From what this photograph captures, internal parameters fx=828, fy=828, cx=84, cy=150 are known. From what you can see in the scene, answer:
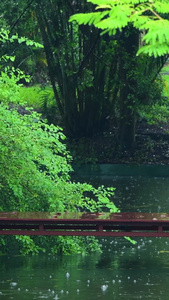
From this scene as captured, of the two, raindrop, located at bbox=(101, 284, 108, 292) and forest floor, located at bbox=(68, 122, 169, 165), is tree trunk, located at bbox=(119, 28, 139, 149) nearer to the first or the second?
forest floor, located at bbox=(68, 122, 169, 165)

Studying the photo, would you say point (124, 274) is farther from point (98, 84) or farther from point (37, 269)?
point (98, 84)

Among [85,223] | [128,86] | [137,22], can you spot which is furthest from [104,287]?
[128,86]

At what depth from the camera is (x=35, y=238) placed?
40.7 feet

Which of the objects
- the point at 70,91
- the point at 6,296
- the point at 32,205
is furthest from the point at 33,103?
the point at 6,296

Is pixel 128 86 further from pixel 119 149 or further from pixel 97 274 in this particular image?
pixel 97 274

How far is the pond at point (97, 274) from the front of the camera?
9.15 metres

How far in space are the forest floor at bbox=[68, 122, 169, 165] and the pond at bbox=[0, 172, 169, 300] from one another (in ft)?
48.1

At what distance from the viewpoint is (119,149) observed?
98.0 ft

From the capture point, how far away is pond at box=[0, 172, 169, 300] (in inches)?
360

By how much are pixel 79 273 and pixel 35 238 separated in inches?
78.7

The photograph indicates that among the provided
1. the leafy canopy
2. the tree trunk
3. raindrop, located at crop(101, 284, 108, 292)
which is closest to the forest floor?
the tree trunk

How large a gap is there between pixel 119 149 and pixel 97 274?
19.5 meters

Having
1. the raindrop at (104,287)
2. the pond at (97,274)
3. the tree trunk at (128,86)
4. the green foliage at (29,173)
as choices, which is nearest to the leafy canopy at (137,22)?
the pond at (97,274)

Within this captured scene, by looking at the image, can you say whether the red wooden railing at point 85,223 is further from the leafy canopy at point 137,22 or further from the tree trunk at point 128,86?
the tree trunk at point 128,86
